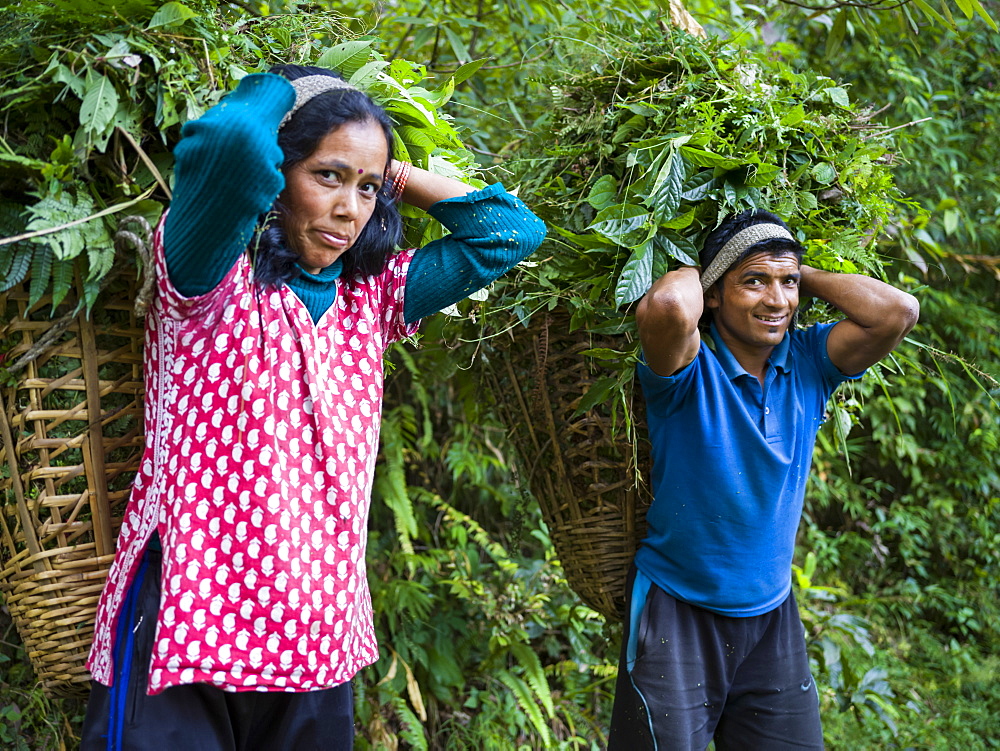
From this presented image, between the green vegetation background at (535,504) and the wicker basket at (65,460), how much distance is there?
0.14 metres

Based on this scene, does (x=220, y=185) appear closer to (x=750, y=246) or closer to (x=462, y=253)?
(x=462, y=253)

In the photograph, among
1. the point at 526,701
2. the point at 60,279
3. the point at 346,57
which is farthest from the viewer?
the point at 526,701

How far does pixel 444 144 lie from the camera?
1775mm

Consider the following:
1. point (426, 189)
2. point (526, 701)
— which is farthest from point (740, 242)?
point (526, 701)

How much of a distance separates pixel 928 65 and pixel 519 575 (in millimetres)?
3105

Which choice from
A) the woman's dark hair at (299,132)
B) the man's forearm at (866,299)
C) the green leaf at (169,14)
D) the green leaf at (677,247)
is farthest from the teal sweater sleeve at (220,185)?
the man's forearm at (866,299)

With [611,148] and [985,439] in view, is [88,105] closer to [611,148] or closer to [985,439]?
[611,148]

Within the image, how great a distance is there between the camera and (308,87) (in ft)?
4.59

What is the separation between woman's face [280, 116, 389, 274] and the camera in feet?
4.52

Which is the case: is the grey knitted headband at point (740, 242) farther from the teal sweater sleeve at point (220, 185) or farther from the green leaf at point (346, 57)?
the teal sweater sleeve at point (220, 185)

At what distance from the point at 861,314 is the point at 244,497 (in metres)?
1.39

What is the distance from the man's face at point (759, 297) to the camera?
6.24 feet

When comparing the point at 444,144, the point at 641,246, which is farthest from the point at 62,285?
the point at 641,246

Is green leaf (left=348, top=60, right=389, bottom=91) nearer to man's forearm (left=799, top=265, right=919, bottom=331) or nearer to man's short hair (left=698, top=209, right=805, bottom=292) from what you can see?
man's short hair (left=698, top=209, right=805, bottom=292)
